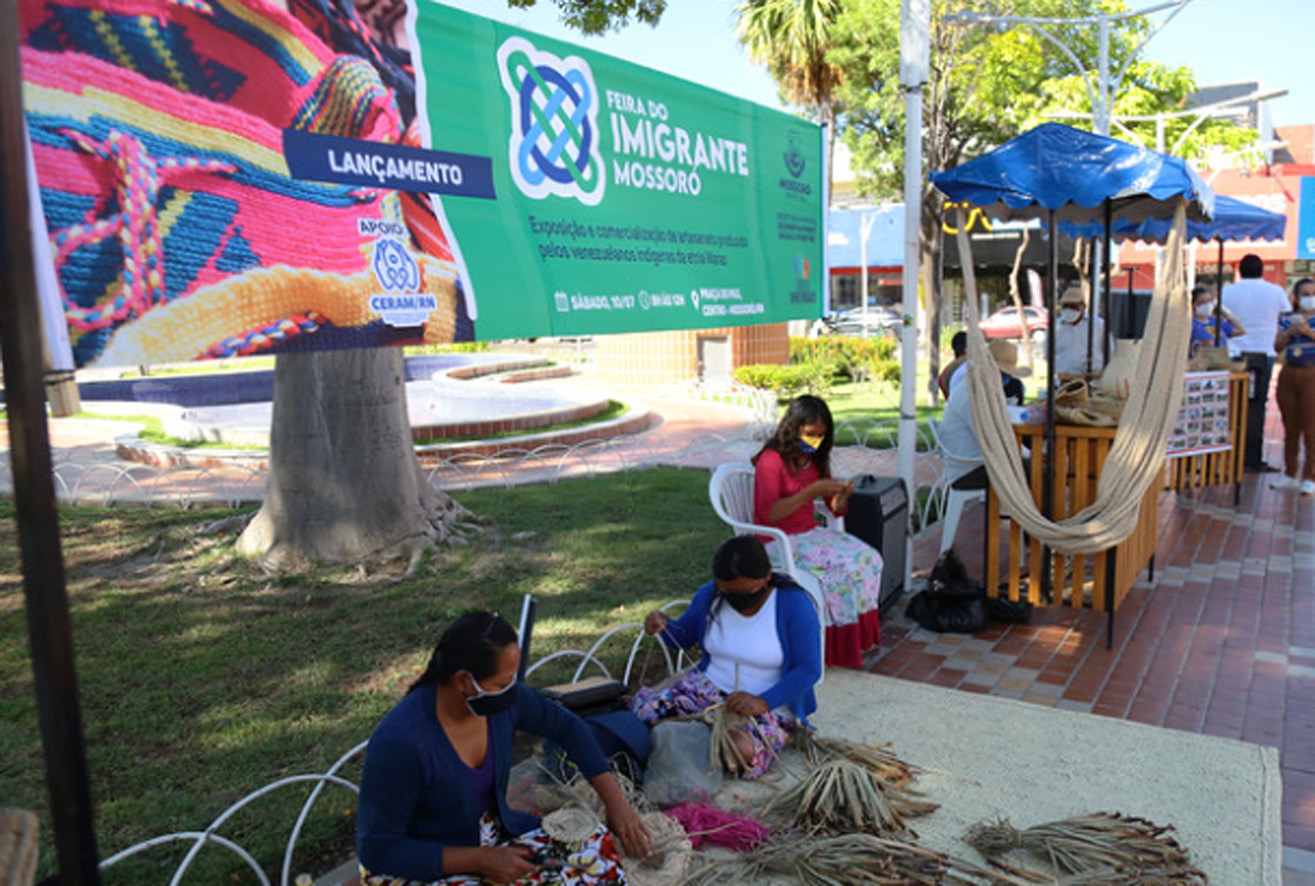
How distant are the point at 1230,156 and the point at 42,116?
2267 centimetres

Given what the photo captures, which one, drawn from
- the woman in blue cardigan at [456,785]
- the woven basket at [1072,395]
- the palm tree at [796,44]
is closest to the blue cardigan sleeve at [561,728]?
the woman in blue cardigan at [456,785]

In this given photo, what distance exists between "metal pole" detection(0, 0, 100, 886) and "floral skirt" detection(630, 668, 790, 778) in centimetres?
270

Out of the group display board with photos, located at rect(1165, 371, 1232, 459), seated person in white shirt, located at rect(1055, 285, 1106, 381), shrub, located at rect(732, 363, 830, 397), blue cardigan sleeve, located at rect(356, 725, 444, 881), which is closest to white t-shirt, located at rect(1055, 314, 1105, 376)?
seated person in white shirt, located at rect(1055, 285, 1106, 381)

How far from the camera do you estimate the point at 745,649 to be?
3957 millimetres

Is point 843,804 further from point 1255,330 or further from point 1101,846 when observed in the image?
point 1255,330

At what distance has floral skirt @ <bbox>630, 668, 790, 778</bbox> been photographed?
3832mm

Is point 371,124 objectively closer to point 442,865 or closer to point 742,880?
point 442,865

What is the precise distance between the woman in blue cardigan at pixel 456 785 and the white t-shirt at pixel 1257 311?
10073mm

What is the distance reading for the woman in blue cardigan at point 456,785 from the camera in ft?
8.40

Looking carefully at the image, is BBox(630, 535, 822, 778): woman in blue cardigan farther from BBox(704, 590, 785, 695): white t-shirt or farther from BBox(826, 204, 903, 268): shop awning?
BBox(826, 204, 903, 268): shop awning

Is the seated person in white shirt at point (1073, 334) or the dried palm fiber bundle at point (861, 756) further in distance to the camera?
the seated person in white shirt at point (1073, 334)

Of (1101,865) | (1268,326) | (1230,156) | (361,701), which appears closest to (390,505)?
(361,701)

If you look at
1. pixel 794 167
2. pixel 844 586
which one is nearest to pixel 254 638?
pixel 844 586

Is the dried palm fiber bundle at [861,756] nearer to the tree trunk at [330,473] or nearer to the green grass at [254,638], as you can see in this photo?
the green grass at [254,638]
